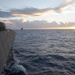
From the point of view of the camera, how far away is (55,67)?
14.7 metres

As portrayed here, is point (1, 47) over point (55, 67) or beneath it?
over

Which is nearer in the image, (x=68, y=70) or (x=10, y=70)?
(x=10, y=70)

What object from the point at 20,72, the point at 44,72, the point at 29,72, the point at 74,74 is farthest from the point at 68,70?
the point at 20,72

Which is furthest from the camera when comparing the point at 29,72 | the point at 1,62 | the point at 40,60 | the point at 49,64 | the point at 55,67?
the point at 40,60

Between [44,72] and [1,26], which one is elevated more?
[1,26]

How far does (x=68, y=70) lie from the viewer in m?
13.8

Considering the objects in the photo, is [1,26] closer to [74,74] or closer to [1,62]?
[1,62]

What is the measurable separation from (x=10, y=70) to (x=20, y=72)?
2.70 ft

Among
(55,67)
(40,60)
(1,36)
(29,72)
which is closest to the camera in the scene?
(1,36)

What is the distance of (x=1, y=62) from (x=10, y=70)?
3.24m

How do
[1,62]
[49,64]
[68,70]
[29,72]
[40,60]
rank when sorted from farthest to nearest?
[40,60], [49,64], [68,70], [29,72], [1,62]

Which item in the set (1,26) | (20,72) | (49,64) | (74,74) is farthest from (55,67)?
(1,26)

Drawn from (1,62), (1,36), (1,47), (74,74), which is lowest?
(74,74)

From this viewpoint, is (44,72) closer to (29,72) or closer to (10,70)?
(29,72)
